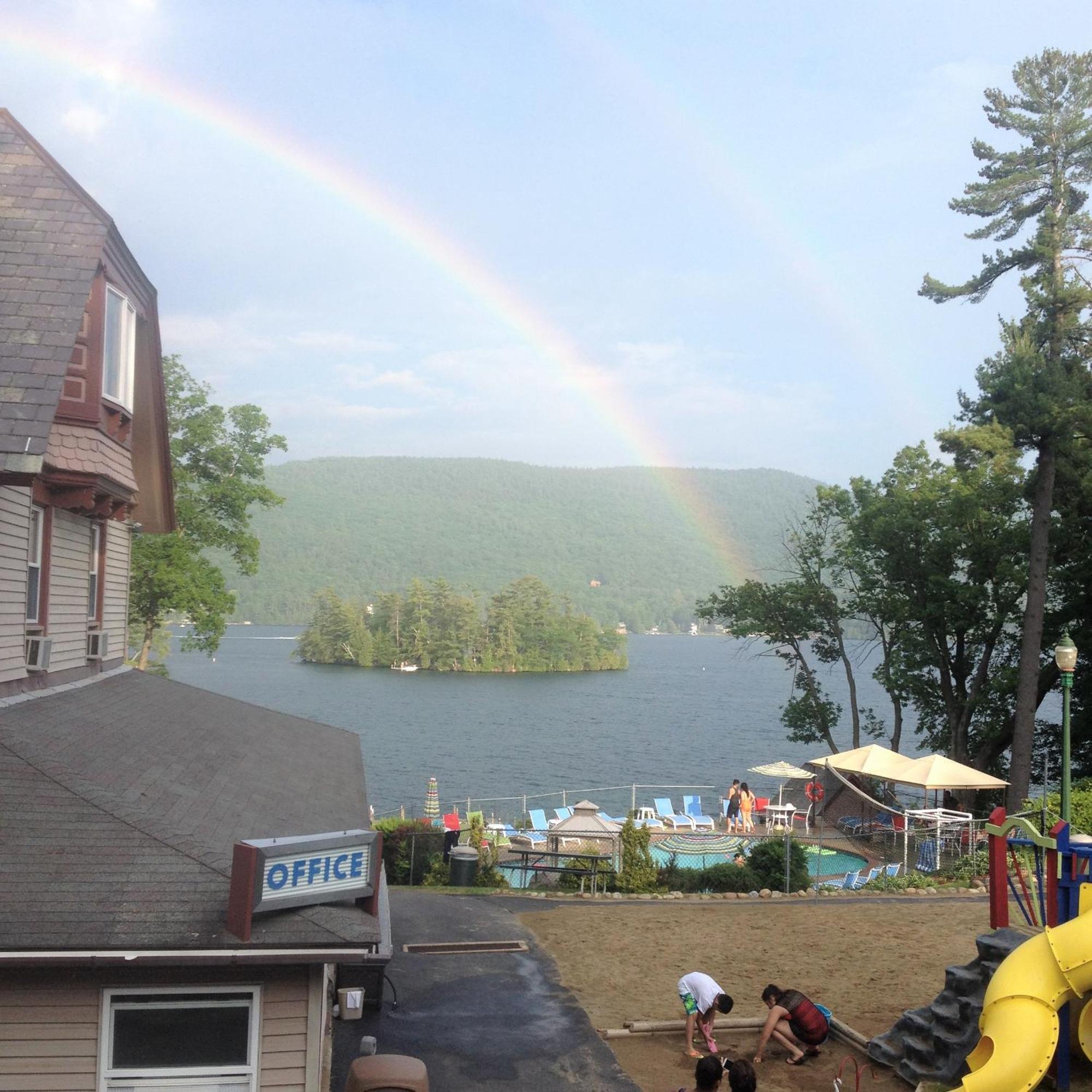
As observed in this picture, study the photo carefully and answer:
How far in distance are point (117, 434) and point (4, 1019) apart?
28.3 feet

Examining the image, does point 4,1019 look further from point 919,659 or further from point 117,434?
point 919,659

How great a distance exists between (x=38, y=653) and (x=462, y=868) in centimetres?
1223

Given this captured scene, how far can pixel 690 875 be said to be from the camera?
2292 cm

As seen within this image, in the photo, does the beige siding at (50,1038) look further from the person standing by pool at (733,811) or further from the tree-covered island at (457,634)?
the tree-covered island at (457,634)

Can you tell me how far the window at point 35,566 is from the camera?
13.2 meters

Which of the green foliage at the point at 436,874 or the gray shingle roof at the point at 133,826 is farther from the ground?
the gray shingle roof at the point at 133,826

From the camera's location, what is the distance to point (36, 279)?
11.6 m

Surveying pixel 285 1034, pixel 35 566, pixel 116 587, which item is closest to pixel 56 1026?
pixel 285 1034

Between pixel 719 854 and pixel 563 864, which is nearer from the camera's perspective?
pixel 563 864

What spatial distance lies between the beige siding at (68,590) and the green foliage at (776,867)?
14444 millimetres

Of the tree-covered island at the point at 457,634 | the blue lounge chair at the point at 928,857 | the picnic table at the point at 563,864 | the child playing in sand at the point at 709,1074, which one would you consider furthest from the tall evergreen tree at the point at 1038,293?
the tree-covered island at the point at 457,634

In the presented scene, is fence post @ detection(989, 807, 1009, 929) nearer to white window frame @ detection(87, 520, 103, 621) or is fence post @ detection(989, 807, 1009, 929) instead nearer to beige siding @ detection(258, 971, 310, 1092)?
beige siding @ detection(258, 971, 310, 1092)

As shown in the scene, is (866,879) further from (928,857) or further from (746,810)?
(746,810)

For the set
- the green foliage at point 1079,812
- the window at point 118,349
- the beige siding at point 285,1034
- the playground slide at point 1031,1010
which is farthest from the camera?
the green foliage at point 1079,812
